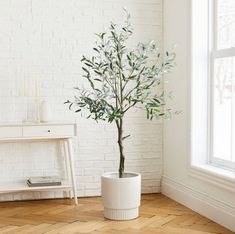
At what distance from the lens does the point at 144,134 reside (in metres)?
5.30

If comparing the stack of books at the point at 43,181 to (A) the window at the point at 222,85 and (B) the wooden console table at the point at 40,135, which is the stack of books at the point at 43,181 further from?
(A) the window at the point at 222,85

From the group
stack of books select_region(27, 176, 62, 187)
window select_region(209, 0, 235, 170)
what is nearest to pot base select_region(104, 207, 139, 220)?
stack of books select_region(27, 176, 62, 187)

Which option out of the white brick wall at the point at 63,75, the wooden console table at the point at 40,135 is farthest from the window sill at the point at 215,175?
the wooden console table at the point at 40,135

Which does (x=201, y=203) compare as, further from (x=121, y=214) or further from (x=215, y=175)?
(x=121, y=214)

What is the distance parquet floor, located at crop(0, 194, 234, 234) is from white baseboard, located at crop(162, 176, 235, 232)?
55mm

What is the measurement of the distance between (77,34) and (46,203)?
175 cm

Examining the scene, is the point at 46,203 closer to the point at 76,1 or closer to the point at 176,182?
the point at 176,182

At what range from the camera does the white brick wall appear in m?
4.91

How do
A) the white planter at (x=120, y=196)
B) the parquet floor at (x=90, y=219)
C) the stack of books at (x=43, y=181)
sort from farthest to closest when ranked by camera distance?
the stack of books at (x=43, y=181) → the white planter at (x=120, y=196) → the parquet floor at (x=90, y=219)

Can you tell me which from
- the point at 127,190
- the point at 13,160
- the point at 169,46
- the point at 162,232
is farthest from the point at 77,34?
the point at 162,232

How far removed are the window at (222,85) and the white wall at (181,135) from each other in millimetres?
237

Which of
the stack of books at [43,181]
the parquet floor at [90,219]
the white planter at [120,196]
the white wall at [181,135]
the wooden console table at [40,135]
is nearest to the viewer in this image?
the parquet floor at [90,219]

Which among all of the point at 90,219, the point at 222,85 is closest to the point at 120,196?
the point at 90,219

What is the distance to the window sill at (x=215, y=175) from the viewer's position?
154 inches
